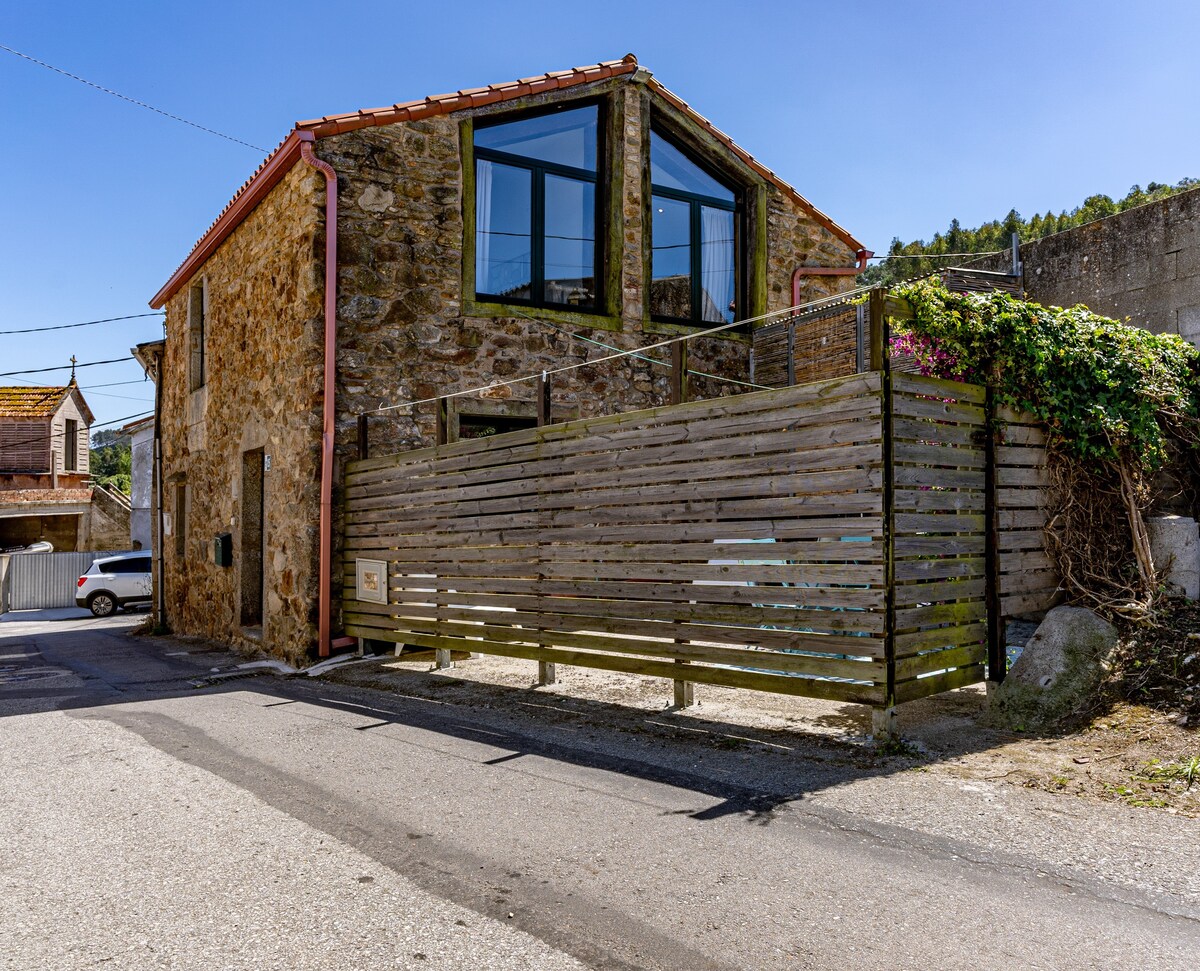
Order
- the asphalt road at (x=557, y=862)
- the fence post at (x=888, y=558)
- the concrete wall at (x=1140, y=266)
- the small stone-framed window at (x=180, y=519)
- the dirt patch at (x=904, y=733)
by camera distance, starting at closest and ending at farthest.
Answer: the asphalt road at (x=557, y=862), the dirt patch at (x=904, y=733), the fence post at (x=888, y=558), the concrete wall at (x=1140, y=266), the small stone-framed window at (x=180, y=519)

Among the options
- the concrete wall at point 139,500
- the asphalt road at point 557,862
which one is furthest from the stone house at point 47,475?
the asphalt road at point 557,862

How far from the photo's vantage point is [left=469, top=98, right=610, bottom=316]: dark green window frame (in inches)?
427

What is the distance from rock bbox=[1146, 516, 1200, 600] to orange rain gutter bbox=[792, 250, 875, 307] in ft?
22.8

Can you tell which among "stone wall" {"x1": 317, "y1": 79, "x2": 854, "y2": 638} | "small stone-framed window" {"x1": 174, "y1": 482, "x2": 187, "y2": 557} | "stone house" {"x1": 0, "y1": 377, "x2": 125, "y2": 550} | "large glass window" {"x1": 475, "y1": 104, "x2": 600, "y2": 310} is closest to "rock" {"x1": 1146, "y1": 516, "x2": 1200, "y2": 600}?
"stone wall" {"x1": 317, "y1": 79, "x2": 854, "y2": 638}

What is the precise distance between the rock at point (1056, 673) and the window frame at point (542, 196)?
22.5ft

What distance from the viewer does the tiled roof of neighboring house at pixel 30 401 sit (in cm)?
3688

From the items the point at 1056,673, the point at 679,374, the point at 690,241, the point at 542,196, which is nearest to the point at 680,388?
the point at 679,374

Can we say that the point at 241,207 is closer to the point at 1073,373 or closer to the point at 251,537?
the point at 251,537

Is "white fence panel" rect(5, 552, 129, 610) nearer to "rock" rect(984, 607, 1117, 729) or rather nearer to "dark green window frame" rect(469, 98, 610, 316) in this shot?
"dark green window frame" rect(469, 98, 610, 316)

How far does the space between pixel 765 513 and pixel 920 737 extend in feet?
5.17

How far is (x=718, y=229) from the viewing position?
12320 mm

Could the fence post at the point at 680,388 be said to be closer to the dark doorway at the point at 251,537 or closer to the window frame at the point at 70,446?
the dark doorway at the point at 251,537

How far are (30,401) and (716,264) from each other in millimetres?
35287

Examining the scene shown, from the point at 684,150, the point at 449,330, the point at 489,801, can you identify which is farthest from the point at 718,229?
the point at 489,801
